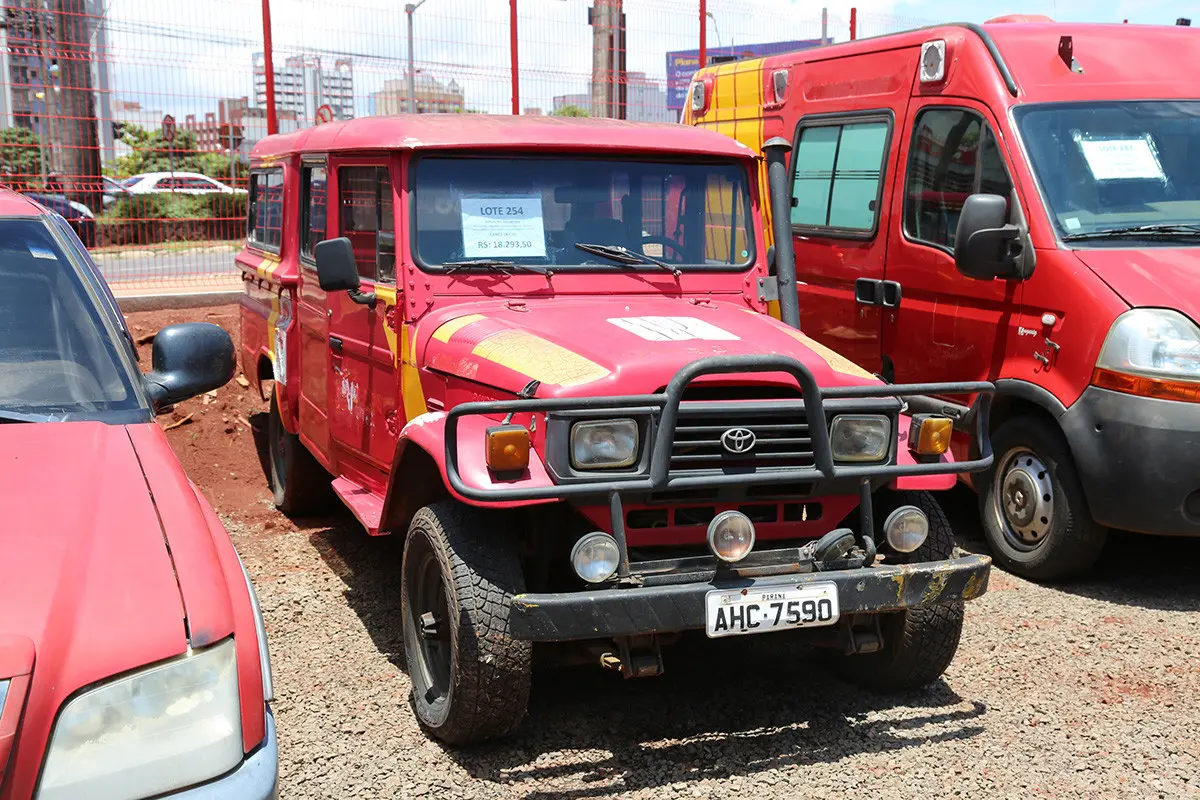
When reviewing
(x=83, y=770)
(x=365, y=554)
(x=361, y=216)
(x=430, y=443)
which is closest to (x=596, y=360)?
(x=430, y=443)

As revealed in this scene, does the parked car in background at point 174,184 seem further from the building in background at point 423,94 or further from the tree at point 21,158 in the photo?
the building in background at point 423,94

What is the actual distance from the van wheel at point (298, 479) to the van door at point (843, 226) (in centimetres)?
301

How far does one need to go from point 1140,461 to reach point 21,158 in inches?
366

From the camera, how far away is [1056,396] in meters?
5.44

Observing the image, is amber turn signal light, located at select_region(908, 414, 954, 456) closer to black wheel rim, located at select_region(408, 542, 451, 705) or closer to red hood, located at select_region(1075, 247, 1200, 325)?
black wheel rim, located at select_region(408, 542, 451, 705)

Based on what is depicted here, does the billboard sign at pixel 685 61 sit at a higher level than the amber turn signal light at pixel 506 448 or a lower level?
higher

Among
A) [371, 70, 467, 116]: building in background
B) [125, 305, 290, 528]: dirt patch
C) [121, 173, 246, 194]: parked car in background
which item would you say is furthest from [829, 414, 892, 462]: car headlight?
[121, 173, 246, 194]: parked car in background

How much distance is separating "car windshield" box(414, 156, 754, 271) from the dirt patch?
2819mm

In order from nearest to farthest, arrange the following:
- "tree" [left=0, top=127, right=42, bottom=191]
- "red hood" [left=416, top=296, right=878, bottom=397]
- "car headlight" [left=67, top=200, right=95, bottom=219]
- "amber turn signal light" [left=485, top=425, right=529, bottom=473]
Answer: "amber turn signal light" [left=485, top=425, right=529, bottom=473]
"red hood" [left=416, top=296, right=878, bottom=397]
"tree" [left=0, top=127, right=42, bottom=191]
"car headlight" [left=67, top=200, right=95, bottom=219]

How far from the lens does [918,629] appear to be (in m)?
4.11

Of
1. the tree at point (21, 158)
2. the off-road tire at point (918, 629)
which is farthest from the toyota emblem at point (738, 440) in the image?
the tree at point (21, 158)

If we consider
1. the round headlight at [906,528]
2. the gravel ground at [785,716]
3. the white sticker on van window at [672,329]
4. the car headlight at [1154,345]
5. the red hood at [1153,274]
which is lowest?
the gravel ground at [785,716]

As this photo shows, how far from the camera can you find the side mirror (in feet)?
11.1

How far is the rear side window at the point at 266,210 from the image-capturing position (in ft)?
21.5
